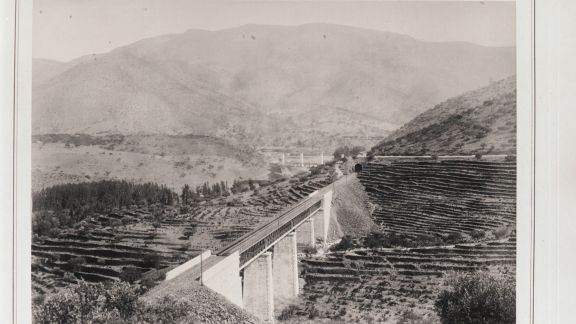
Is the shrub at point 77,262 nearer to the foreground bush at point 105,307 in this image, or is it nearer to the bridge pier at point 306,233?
the foreground bush at point 105,307

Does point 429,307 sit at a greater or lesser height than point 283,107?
lesser

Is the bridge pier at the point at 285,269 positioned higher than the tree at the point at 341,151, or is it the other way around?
the tree at the point at 341,151

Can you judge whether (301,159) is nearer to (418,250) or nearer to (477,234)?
(418,250)

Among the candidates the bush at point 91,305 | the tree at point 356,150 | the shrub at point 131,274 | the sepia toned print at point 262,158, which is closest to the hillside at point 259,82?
the sepia toned print at point 262,158

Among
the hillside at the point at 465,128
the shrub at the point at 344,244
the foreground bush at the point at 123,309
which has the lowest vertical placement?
the foreground bush at the point at 123,309

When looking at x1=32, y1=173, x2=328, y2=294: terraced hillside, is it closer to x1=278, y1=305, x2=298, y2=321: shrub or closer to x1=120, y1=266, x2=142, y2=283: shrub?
x1=120, y1=266, x2=142, y2=283: shrub
